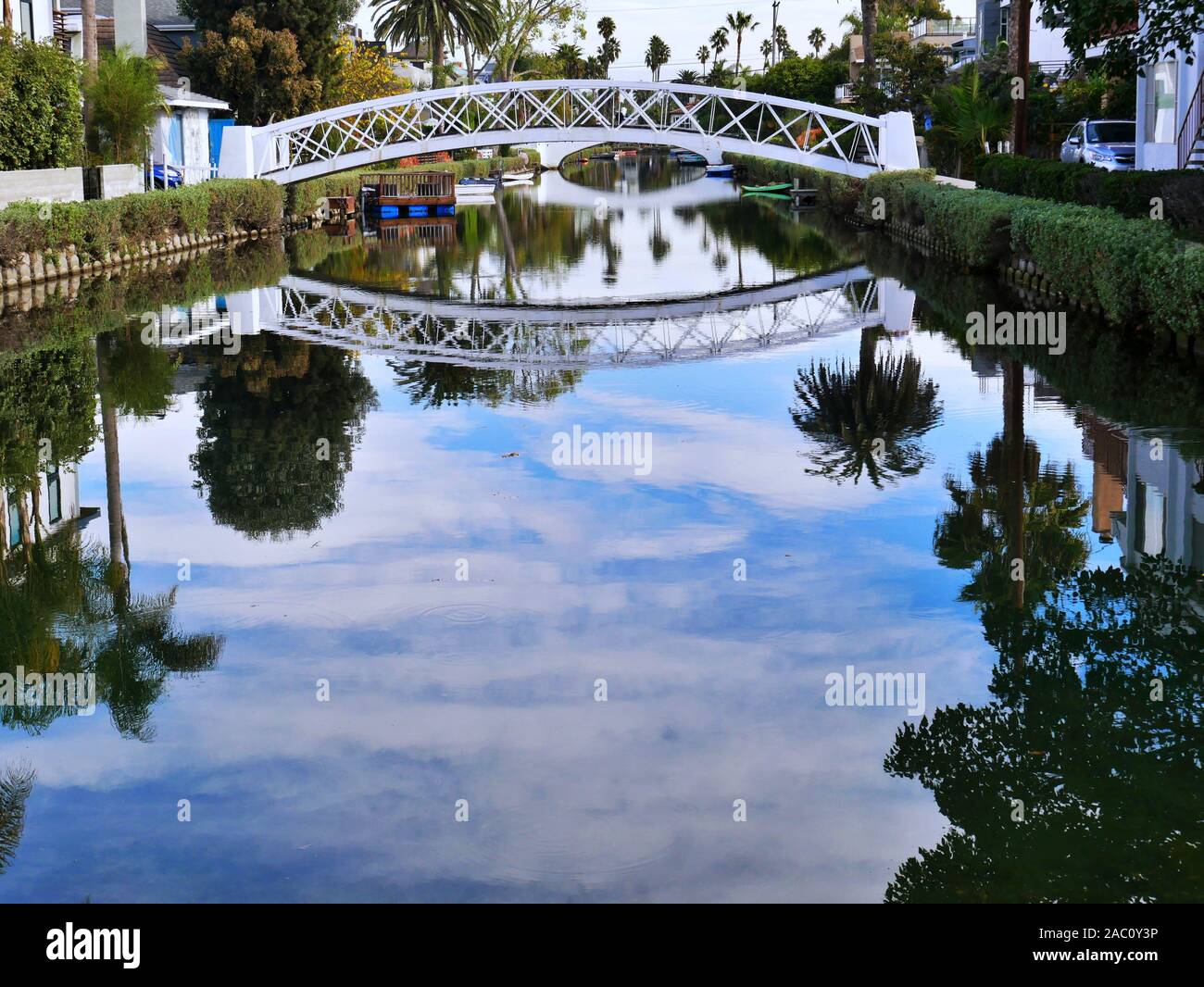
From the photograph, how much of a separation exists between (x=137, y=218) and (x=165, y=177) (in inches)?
397

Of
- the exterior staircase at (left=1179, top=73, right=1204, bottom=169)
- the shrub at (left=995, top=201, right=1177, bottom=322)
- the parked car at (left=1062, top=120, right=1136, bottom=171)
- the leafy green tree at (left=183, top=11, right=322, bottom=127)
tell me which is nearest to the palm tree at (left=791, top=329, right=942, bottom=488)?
the shrub at (left=995, top=201, right=1177, bottom=322)

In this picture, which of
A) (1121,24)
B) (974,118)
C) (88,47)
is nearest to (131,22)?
(88,47)

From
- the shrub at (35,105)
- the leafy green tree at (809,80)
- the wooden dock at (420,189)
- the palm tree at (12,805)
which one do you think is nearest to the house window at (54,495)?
the palm tree at (12,805)

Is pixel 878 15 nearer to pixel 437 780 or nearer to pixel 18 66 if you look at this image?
pixel 18 66

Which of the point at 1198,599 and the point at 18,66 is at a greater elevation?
the point at 18,66

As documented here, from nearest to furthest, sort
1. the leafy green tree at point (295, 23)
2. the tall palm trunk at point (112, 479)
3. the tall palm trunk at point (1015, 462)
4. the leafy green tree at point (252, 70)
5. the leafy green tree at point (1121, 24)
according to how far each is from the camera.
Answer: the tall palm trunk at point (1015, 462)
the tall palm trunk at point (112, 479)
the leafy green tree at point (1121, 24)
the leafy green tree at point (252, 70)
the leafy green tree at point (295, 23)

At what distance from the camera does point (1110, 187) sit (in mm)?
22406

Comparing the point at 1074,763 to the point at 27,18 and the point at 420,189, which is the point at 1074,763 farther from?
the point at 420,189

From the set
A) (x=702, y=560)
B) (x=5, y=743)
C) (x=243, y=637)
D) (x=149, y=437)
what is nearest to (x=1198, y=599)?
(x=702, y=560)

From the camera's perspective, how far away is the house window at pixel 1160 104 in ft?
106

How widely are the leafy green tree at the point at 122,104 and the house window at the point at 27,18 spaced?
210cm

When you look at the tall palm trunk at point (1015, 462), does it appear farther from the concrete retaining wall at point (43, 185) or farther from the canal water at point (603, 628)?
the concrete retaining wall at point (43, 185)
